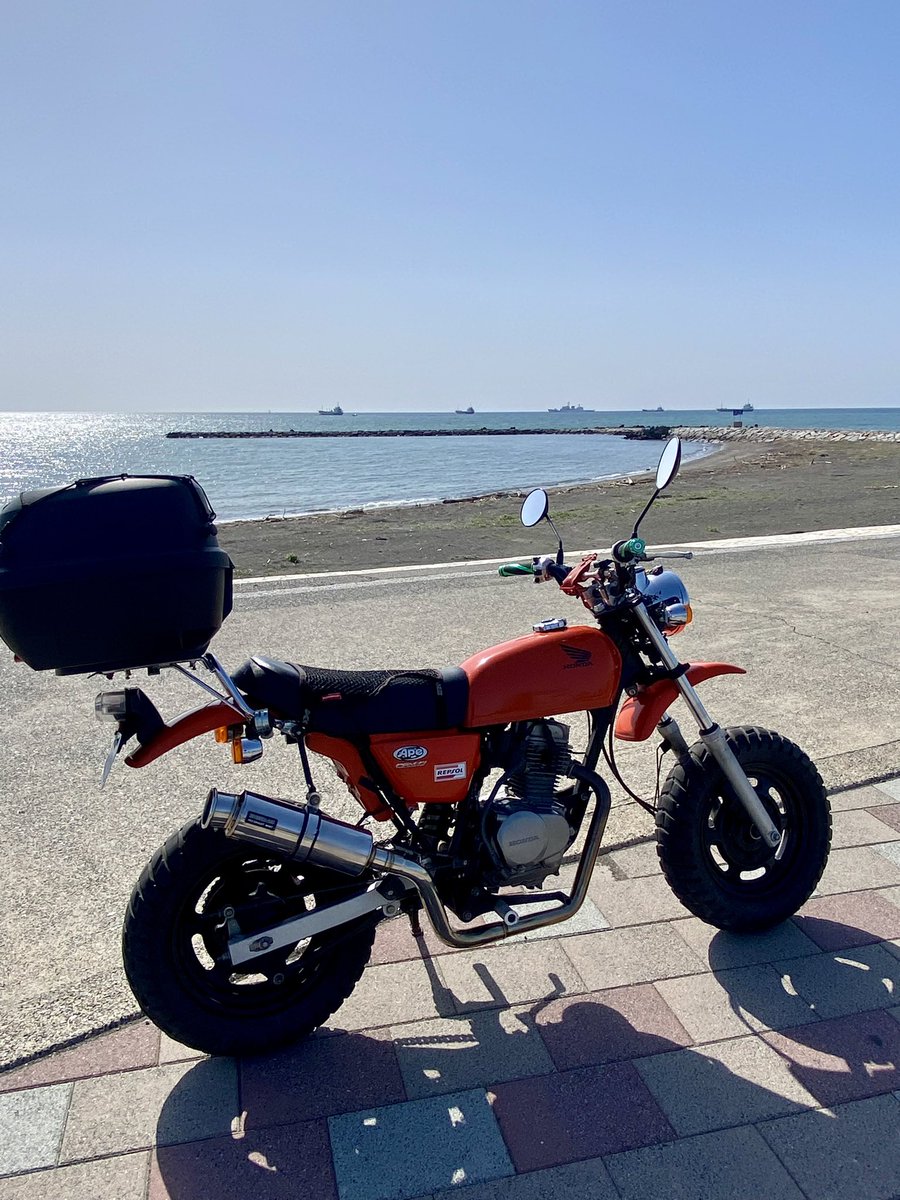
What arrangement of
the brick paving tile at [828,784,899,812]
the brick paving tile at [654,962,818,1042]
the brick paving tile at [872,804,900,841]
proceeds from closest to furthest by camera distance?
1. the brick paving tile at [654,962,818,1042]
2. the brick paving tile at [872,804,900,841]
3. the brick paving tile at [828,784,899,812]

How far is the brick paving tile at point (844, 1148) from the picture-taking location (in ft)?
6.86

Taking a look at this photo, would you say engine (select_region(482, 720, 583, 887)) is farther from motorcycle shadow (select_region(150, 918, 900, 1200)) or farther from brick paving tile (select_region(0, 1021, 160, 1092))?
brick paving tile (select_region(0, 1021, 160, 1092))

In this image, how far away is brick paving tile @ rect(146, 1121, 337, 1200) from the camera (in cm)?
210

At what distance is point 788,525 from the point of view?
43.9 ft

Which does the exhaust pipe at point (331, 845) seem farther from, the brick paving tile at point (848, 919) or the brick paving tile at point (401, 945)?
the brick paving tile at point (848, 919)

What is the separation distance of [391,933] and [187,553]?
157 centimetres

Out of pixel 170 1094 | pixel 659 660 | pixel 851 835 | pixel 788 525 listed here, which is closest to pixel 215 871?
pixel 170 1094

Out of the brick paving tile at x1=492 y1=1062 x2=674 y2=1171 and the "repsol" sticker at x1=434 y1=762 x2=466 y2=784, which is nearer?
the brick paving tile at x1=492 y1=1062 x2=674 y2=1171

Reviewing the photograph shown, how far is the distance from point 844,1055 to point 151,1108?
1871mm

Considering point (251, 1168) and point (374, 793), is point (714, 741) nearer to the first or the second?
point (374, 793)

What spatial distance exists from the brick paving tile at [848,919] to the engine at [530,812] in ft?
3.32

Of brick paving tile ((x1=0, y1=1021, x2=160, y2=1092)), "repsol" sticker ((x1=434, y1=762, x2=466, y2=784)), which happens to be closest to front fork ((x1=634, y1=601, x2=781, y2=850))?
"repsol" sticker ((x1=434, y1=762, x2=466, y2=784))

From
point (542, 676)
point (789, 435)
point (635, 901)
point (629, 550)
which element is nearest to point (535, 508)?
point (629, 550)

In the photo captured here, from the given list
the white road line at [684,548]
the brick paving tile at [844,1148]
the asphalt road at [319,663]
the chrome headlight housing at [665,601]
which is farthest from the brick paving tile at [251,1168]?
the white road line at [684,548]
